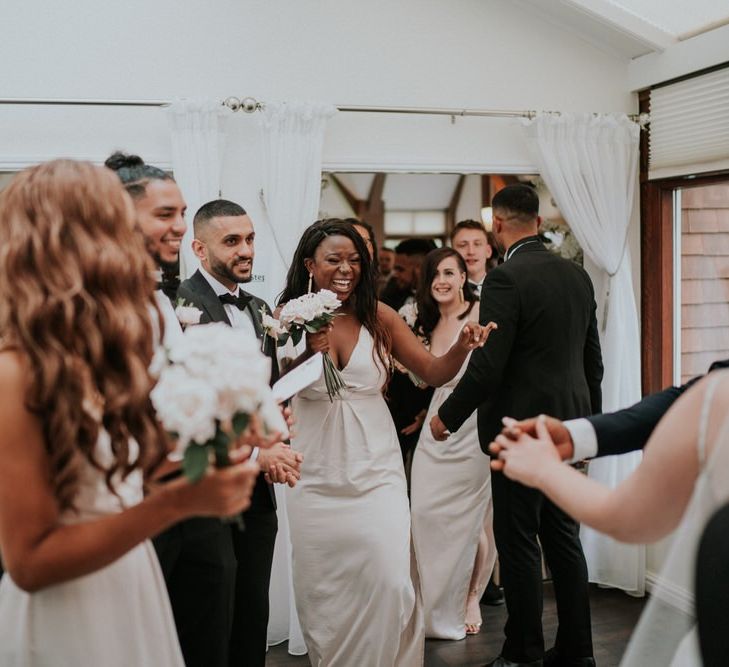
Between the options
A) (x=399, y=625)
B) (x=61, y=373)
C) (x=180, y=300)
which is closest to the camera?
(x=61, y=373)

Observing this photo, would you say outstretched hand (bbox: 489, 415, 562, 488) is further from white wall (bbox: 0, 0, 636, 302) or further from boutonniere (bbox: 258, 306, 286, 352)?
white wall (bbox: 0, 0, 636, 302)

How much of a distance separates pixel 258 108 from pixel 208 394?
3030 mm

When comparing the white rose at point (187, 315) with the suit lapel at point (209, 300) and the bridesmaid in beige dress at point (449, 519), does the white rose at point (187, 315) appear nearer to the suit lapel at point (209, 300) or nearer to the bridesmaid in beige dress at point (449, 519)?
the suit lapel at point (209, 300)

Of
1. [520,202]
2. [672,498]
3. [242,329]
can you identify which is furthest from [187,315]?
[520,202]

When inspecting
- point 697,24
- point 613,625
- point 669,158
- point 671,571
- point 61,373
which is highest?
point 697,24

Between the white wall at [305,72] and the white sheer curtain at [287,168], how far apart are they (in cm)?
14

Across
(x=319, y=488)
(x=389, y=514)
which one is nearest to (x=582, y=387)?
(x=389, y=514)

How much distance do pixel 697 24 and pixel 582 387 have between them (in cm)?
211

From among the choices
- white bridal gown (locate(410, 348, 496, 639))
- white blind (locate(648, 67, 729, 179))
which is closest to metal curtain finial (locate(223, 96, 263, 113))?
white bridal gown (locate(410, 348, 496, 639))

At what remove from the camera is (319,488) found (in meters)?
3.18

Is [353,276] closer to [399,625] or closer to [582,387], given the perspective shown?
[582,387]

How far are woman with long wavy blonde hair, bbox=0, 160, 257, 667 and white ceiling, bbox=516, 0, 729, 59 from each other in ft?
11.6

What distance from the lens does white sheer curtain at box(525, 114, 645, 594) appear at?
4.34 m

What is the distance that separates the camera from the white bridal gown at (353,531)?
10.1ft
